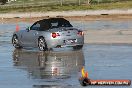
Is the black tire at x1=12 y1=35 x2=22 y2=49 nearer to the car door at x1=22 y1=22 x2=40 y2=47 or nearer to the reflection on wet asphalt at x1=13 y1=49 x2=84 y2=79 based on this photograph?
the car door at x1=22 y1=22 x2=40 y2=47

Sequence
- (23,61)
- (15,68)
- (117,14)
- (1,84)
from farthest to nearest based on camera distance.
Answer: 1. (117,14)
2. (23,61)
3. (15,68)
4. (1,84)

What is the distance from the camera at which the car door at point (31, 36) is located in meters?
25.7

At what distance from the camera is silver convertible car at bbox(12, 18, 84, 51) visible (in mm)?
24688

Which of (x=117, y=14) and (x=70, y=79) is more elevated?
(x=70, y=79)

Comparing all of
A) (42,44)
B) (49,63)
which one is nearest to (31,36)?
(42,44)

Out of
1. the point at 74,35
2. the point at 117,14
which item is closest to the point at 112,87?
the point at 74,35

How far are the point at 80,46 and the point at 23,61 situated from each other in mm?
5345

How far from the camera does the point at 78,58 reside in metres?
21.1

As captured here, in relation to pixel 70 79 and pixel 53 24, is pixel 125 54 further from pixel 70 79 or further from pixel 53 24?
pixel 70 79

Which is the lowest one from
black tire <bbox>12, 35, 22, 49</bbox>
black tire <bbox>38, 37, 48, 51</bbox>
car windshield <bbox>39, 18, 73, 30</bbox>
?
black tire <bbox>12, 35, 22, 49</bbox>

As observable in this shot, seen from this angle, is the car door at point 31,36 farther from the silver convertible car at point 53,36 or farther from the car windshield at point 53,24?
the car windshield at point 53,24

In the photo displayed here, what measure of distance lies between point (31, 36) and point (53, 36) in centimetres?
162

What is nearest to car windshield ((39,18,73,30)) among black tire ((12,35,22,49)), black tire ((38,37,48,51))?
black tire ((38,37,48,51))

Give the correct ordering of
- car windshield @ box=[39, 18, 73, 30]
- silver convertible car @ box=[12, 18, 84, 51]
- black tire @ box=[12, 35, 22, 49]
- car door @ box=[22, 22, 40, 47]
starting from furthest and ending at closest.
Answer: black tire @ box=[12, 35, 22, 49] → car door @ box=[22, 22, 40, 47] → car windshield @ box=[39, 18, 73, 30] → silver convertible car @ box=[12, 18, 84, 51]
